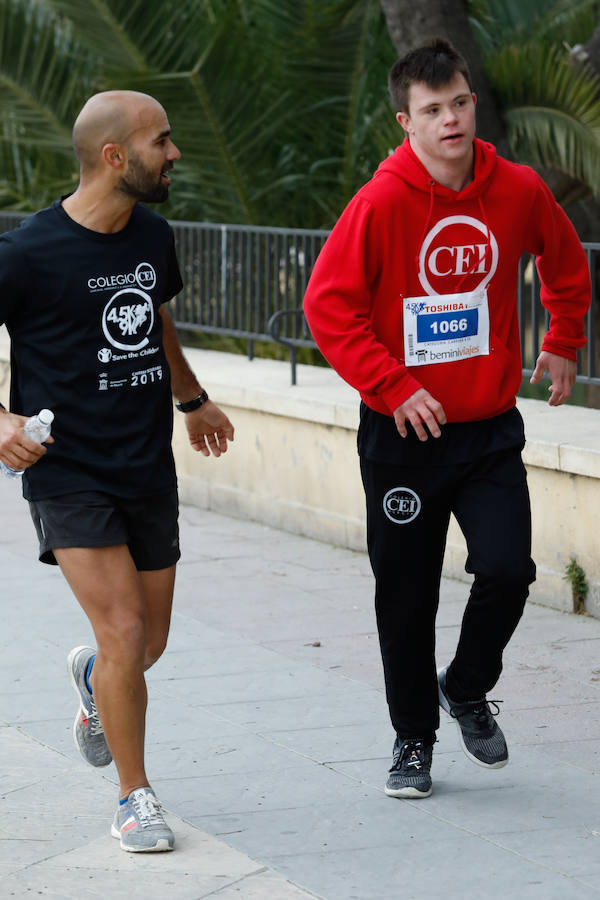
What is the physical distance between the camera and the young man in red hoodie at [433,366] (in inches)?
155

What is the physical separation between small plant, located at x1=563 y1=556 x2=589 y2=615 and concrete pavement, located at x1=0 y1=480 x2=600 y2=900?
0.09m

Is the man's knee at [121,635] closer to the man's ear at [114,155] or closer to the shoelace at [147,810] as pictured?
the shoelace at [147,810]

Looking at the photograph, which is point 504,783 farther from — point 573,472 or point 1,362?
point 1,362

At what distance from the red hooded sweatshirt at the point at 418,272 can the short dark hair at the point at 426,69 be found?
0.50 feet

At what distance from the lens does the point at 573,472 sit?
19.9 feet

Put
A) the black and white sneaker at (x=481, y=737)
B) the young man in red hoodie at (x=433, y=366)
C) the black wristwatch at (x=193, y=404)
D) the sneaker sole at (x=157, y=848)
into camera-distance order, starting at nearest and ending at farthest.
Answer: the sneaker sole at (x=157, y=848) → the young man in red hoodie at (x=433, y=366) → the black and white sneaker at (x=481, y=737) → the black wristwatch at (x=193, y=404)

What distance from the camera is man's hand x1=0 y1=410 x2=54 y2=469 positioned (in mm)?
3695

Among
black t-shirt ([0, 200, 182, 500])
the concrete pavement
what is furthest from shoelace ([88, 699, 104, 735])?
black t-shirt ([0, 200, 182, 500])

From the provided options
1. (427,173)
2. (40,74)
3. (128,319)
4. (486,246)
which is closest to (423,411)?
(486,246)

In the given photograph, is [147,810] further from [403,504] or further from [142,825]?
[403,504]

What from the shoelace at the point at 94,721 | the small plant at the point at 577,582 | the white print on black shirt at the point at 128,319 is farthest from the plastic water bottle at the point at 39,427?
the small plant at the point at 577,582

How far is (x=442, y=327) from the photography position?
13.0ft

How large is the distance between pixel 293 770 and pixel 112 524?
101 cm

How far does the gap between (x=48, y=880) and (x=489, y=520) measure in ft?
4.74
